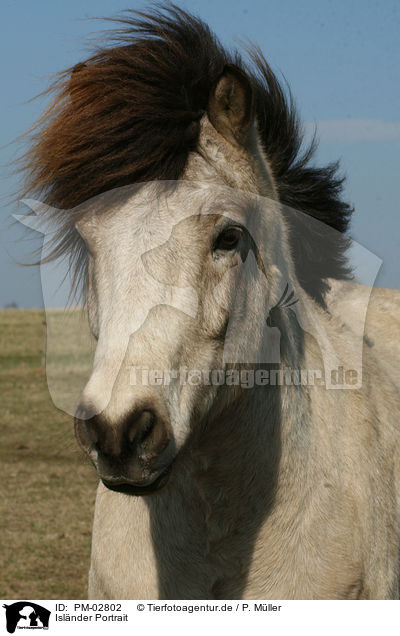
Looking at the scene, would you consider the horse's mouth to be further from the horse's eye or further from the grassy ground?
the horse's eye

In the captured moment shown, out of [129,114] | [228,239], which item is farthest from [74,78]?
[228,239]

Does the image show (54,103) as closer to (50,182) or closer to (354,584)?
(50,182)

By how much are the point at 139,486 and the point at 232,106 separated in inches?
51.7

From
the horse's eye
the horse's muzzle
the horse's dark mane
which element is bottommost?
the horse's muzzle

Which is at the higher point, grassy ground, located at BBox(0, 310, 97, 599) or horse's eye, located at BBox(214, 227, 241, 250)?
horse's eye, located at BBox(214, 227, 241, 250)

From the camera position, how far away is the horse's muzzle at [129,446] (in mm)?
1789

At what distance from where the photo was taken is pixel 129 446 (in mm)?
1826

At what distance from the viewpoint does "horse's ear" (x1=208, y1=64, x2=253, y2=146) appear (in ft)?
7.55

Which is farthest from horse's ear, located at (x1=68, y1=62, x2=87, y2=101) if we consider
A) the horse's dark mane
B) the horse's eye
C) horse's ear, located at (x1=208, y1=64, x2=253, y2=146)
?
the horse's eye
